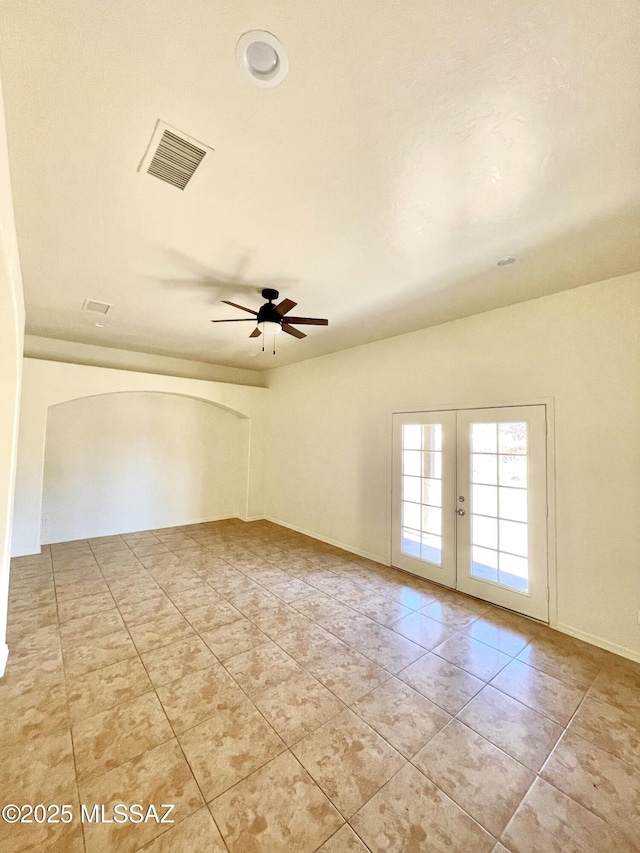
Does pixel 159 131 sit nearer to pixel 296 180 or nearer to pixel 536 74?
pixel 296 180

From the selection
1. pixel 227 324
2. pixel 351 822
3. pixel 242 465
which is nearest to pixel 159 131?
pixel 227 324

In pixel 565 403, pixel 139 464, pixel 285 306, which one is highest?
pixel 285 306

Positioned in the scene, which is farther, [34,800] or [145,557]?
[145,557]

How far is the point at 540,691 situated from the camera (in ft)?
7.49

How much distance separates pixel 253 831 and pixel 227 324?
4.13 meters

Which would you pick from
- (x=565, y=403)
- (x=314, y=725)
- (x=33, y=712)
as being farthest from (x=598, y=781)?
(x=33, y=712)

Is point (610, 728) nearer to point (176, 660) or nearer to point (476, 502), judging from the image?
point (476, 502)

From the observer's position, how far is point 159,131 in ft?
5.01

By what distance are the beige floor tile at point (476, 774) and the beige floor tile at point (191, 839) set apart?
101cm

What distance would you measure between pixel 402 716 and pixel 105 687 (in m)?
1.97

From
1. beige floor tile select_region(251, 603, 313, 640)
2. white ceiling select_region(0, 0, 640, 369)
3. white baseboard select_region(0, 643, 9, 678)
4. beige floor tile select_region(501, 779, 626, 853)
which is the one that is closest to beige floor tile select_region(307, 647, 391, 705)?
beige floor tile select_region(251, 603, 313, 640)

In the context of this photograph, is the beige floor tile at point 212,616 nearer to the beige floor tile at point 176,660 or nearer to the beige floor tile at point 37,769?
the beige floor tile at point 176,660

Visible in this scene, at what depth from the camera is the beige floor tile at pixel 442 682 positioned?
2.19 meters

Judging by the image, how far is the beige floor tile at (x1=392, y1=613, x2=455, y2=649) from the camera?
2830 millimetres
